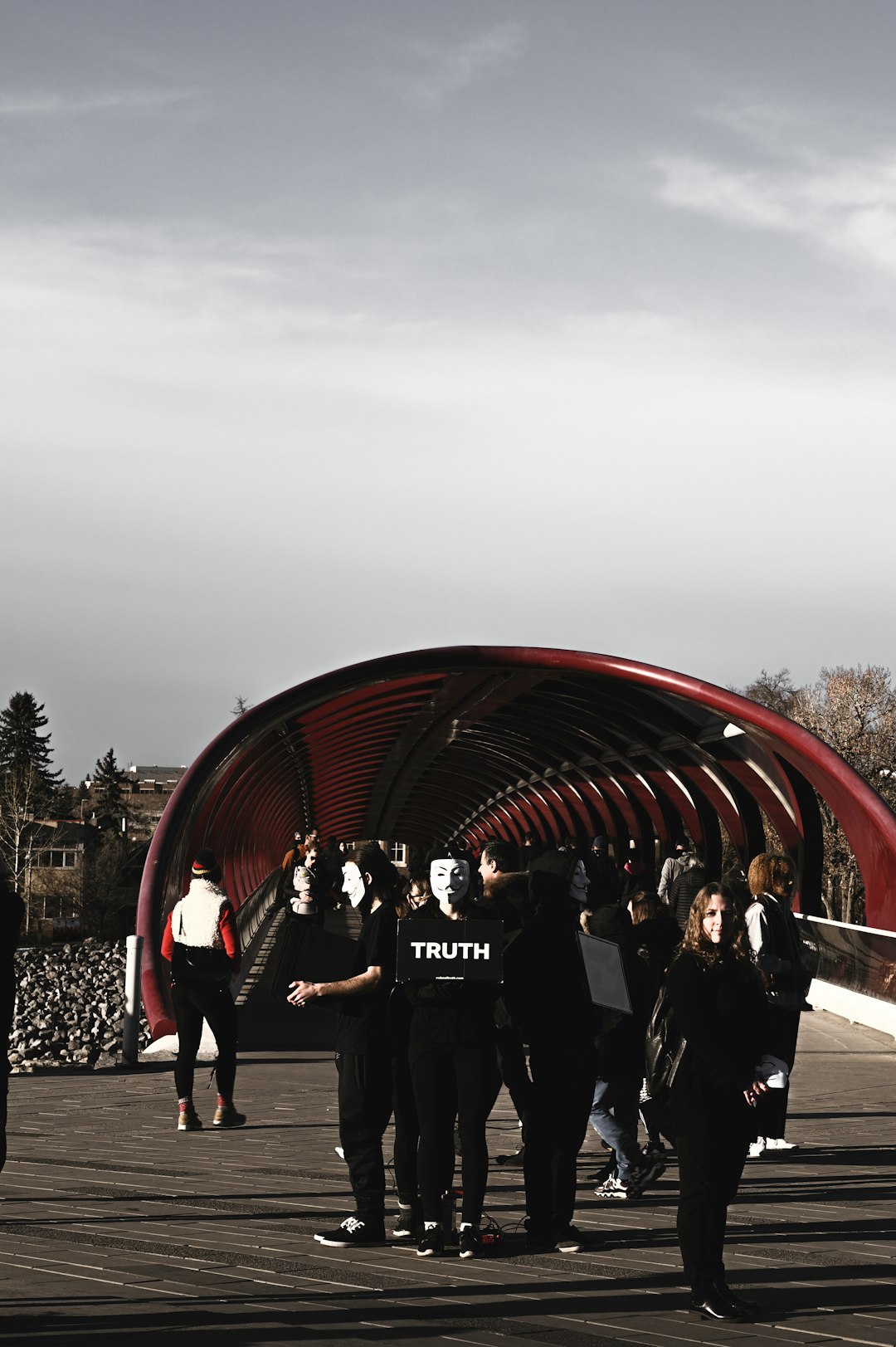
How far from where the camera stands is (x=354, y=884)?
6672 millimetres

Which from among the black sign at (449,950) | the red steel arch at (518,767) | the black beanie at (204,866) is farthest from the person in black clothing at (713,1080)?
the red steel arch at (518,767)

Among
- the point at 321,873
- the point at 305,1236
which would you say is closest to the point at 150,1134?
the point at 305,1236

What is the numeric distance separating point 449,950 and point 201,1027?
3.79 m

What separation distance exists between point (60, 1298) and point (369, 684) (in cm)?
1551

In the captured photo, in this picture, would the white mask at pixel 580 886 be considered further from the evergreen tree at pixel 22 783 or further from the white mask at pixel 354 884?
the evergreen tree at pixel 22 783

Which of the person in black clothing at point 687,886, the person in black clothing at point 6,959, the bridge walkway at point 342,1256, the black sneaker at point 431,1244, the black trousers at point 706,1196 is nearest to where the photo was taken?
the bridge walkway at point 342,1256

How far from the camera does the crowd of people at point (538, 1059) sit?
527 cm

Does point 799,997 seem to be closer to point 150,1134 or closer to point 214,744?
point 150,1134

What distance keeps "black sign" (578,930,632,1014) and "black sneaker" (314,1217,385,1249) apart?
1.23 m

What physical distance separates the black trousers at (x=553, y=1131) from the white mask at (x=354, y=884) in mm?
928

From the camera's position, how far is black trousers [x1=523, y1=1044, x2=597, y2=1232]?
20.3 ft

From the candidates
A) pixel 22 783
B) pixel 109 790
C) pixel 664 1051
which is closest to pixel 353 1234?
pixel 664 1051

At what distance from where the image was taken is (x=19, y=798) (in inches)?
3292

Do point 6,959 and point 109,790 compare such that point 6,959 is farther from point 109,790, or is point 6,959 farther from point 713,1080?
→ point 109,790
